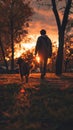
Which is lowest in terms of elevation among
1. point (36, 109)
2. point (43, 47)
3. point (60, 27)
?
point (36, 109)

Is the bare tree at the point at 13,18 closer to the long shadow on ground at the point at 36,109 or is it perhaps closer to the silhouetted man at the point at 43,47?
the silhouetted man at the point at 43,47

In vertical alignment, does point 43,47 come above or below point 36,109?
above

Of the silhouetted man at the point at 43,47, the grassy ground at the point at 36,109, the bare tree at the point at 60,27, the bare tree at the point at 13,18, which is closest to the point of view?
the grassy ground at the point at 36,109

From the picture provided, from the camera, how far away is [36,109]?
9.88 metres

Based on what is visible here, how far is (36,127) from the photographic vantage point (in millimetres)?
8211

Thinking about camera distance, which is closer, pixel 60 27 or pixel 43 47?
pixel 43 47

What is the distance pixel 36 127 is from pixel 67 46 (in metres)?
95.6

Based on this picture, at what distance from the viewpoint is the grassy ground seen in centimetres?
846

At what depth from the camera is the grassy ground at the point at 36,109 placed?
8461mm

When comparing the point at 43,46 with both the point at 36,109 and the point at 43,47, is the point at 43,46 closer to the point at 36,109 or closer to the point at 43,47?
the point at 43,47

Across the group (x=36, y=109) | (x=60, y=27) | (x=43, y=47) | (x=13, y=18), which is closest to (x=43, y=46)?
(x=43, y=47)

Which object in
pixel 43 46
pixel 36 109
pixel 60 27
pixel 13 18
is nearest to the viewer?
pixel 36 109

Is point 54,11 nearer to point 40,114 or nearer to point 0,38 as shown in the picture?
point 40,114

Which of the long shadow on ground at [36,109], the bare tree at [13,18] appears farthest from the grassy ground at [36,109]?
the bare tree at [13,18]
